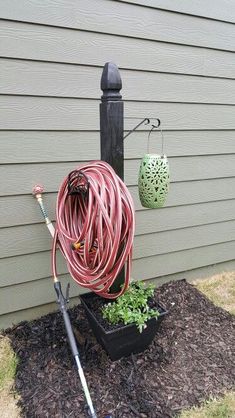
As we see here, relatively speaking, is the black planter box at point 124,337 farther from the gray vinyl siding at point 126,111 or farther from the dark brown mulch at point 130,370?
the gray vinyl siding at point 126,111

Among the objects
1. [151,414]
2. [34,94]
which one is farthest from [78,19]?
[151,414]

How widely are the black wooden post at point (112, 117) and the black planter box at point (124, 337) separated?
774 mm

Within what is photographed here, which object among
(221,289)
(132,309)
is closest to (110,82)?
(132,309)

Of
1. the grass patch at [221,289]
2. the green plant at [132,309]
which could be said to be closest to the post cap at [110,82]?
the green plant at [132,309]

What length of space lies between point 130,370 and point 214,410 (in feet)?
1.46

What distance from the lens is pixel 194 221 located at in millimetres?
2744

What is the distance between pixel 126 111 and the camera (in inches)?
86.7

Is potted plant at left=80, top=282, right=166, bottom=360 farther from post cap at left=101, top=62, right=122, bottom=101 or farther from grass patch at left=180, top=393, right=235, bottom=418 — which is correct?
post cap at left=101, top=62, right=122, bottom=101

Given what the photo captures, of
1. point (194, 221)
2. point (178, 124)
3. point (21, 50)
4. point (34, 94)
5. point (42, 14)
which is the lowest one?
point (194, 221)

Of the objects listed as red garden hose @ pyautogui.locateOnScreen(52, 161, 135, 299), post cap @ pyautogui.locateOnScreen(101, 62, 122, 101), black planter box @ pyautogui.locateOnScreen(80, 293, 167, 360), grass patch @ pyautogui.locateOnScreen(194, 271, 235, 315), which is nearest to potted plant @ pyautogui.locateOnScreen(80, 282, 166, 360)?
black planter box @ pyautogui.locateOnScreen(80, 293, 167, 360)

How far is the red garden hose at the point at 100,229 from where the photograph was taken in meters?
1.48

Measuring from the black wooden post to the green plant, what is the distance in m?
0.69

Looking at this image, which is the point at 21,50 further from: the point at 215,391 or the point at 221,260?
the point at 221,260

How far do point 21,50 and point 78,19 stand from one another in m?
0.37
